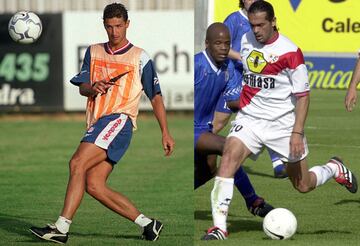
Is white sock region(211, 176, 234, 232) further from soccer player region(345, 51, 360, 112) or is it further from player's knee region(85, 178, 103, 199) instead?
soccer player region(345, 51, 360, 112)

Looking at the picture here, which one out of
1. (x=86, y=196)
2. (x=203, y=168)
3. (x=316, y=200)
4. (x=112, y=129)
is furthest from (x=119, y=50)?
(x=86, y=196)

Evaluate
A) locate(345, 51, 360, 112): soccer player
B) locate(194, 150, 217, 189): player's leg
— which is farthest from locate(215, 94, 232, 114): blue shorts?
locate(345, 51, 360, 112): soccer player

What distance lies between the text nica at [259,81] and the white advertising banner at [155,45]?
1395 cm

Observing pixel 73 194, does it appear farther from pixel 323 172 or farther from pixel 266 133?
pixel 323 172

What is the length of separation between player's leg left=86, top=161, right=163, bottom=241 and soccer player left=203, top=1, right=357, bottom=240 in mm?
542

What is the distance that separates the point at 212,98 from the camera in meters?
10.0

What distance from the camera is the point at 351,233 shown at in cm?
911

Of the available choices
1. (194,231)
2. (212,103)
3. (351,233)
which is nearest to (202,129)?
(212,103)

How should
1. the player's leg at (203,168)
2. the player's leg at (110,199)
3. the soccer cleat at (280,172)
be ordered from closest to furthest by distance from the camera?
the player's leg at (110,199)
the player's leg at (203,168)
the soccer cleat at (280,172)

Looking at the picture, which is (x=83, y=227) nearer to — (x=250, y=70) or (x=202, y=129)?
(x=202, y=129)

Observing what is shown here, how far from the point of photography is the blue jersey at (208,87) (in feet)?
32.3

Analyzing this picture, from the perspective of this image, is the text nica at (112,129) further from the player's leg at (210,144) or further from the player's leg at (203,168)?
the player's leg at (203,168)

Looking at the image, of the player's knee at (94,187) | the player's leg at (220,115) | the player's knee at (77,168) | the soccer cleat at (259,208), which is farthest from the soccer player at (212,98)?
the player's knee at (77,168)

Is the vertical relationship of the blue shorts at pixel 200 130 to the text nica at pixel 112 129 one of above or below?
below
